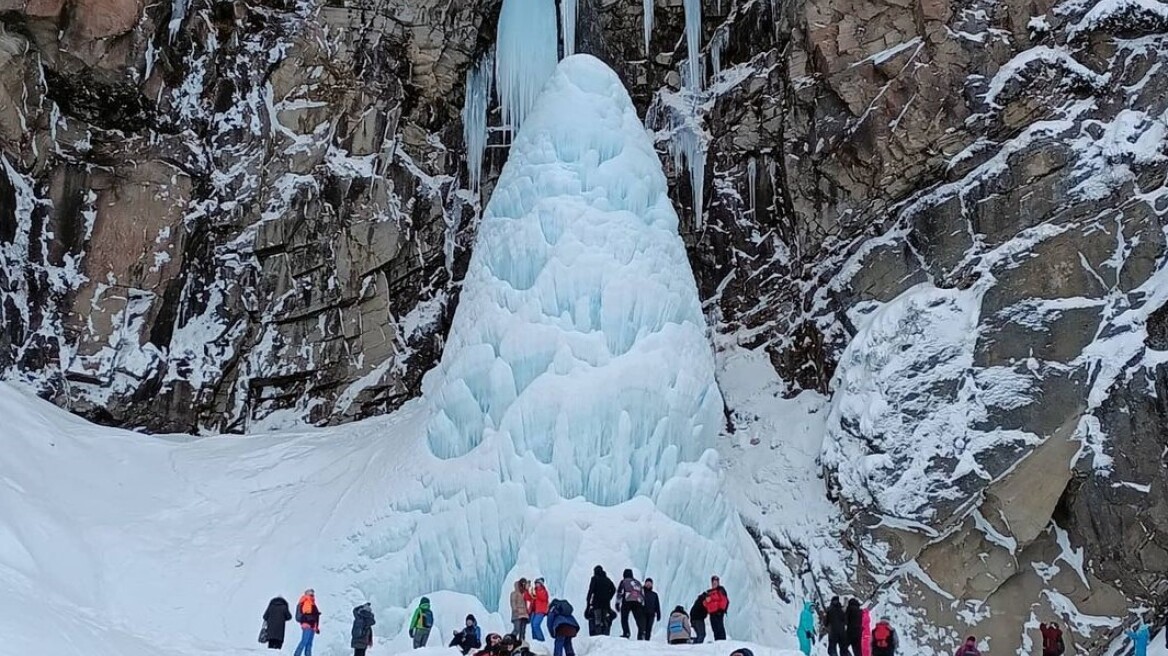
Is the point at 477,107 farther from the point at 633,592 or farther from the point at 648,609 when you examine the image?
the point at 648,609

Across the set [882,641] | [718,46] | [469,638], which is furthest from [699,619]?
[718,46]

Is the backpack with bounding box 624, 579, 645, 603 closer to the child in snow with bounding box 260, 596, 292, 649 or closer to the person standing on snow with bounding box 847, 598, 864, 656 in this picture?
the person standing on snow with bounding box 847, 598, 864, 656

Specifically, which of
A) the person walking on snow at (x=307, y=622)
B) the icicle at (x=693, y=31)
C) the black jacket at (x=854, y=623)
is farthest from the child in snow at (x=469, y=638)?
the icicle at (x=693, y=31)

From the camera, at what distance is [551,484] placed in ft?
48.6

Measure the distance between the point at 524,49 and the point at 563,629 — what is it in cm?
1456

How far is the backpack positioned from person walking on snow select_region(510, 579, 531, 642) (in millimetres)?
1139

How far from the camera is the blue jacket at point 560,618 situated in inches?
420

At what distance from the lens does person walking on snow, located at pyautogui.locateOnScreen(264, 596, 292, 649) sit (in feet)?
40.6

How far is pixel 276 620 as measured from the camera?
12375 millimetres

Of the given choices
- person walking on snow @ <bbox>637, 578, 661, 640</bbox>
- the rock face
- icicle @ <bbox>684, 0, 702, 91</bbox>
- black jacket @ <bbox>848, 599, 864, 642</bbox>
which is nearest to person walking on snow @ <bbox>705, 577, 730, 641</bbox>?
person walking on snow @ <bbox>637, 578, 661, 640</bbox>

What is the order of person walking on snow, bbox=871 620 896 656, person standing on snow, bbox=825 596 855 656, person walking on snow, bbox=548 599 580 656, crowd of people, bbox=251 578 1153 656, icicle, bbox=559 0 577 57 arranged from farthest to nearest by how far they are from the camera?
icicle, bbox=559 0 577 57 → person standing on snow, bbox=825 596 855 656 → crowd of people, bbox=251 578 1153 656 → person walking on snow, bbox=871 620 896 656 → person walking on snow, bbox=548 599 580 656

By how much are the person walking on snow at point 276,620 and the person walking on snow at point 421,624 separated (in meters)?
1.47

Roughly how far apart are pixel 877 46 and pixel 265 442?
12.9 m

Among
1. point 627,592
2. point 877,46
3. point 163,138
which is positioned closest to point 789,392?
point 877,46
